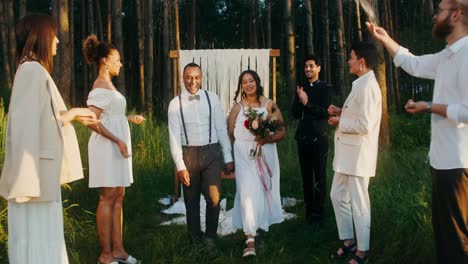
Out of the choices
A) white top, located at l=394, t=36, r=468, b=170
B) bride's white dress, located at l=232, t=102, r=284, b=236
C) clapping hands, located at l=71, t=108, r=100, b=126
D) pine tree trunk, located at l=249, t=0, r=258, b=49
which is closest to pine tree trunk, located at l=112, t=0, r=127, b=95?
pine tree trunk, located at l=249, t=0, r=258, b=49

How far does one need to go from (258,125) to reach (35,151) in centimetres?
231

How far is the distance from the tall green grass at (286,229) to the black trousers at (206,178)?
321 millimetres

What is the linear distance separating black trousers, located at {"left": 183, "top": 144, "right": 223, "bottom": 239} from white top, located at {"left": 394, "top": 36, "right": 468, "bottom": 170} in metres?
2.22

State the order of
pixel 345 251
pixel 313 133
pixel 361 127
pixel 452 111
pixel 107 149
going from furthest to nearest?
pixel 313 133 < pixel 345 251 < pixel 107 149 < pixel 361 127 < pixel 452 111

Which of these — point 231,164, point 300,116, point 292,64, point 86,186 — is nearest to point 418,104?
point 231,164

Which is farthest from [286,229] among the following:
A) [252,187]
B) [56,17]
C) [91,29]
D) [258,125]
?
[91,29]

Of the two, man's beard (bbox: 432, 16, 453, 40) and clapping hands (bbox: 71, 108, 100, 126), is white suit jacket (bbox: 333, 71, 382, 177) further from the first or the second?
clapping hands (bbox: 71, 108, 100, 126)

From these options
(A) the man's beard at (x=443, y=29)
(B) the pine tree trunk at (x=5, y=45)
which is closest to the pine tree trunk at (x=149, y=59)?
(B) the pine tree trunk at (x=5, y=45)

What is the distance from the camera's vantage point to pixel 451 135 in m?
3.01

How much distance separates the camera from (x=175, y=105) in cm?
482

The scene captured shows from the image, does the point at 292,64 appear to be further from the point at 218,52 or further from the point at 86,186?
the point at 86,186

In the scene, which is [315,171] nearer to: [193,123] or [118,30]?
[193,123]

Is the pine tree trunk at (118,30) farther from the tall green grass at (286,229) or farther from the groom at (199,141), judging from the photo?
the groom at (199,141)

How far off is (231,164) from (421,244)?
6.12ft
